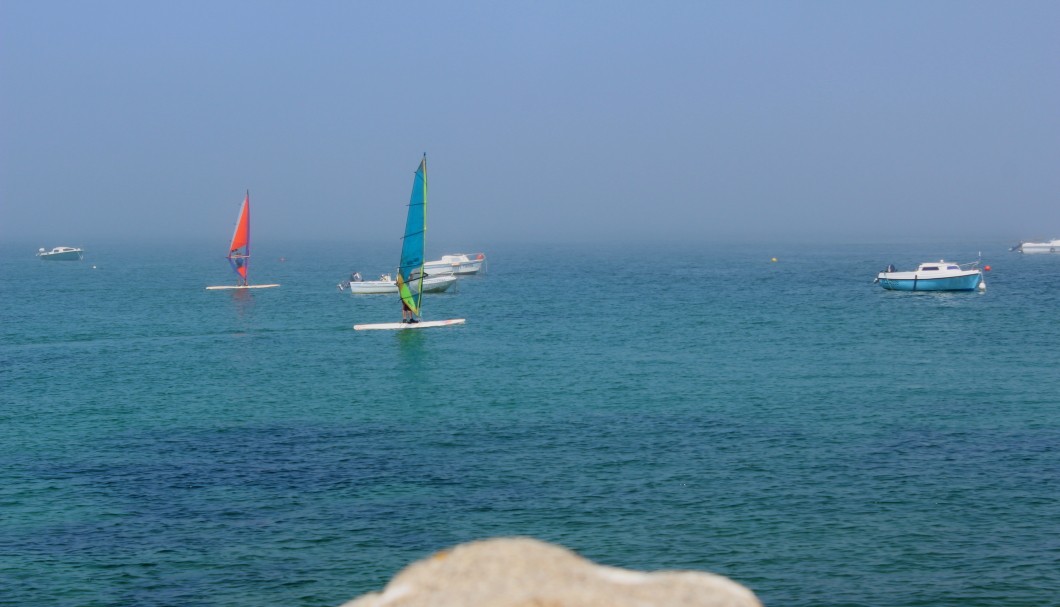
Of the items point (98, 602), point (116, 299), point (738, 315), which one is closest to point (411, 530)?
point (98, 602)

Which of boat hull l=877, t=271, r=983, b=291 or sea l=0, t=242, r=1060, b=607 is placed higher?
boat hull l=877, t=271, r=983, b=291

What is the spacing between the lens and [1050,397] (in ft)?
191

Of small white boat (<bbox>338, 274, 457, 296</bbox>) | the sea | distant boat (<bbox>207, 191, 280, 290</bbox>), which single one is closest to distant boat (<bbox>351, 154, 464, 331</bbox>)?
the sea

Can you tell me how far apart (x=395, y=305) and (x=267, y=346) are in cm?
3415

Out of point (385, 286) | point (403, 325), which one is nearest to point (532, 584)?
point (403, 325)

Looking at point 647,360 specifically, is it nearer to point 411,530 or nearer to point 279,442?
point 279,442

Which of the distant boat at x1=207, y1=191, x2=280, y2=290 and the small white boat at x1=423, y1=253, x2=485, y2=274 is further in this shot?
the small white boat at x1=423, y1=253, x2=485, y2=274

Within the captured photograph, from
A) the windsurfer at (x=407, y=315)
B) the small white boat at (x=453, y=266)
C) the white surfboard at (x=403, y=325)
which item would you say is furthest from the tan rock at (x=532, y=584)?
the small white boat at (x=453, y=266)

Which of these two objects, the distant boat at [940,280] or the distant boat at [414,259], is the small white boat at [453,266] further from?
the distant boat at [940,280]

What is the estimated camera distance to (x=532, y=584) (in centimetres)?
643

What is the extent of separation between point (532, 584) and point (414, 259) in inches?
3483

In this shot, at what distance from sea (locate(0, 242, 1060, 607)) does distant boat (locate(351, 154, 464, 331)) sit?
3098mm

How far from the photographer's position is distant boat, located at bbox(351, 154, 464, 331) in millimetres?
91750

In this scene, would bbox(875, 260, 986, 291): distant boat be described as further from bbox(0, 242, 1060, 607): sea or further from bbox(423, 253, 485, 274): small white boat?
bbox(423, 253, 485, 274): small white boat
